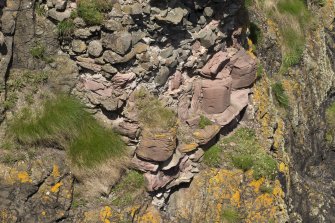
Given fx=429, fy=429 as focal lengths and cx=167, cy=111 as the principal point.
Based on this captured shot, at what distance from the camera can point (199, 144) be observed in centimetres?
895

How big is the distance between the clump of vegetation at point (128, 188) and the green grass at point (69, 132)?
0.53m

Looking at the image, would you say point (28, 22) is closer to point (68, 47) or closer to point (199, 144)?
point (68, 47)

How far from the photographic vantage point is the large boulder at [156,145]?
26.3ft

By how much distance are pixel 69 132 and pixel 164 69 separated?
2.16 metres

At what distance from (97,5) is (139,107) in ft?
6.61

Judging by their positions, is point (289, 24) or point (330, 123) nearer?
point (289, 24)

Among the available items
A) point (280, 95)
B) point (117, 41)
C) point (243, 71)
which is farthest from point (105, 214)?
point (280, 95)

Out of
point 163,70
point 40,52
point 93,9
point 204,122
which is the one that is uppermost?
point 93,9

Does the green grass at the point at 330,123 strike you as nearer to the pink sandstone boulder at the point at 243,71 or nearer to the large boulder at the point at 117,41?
the pink sandstone boulder at the point at 243,71

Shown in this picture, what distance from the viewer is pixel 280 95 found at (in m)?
11.6

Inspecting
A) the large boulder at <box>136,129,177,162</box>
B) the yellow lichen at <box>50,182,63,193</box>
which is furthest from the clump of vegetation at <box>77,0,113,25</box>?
the yellow lichen at <box>50,182,63,193</box>

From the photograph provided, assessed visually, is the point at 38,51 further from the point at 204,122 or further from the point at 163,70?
the point at 204,122

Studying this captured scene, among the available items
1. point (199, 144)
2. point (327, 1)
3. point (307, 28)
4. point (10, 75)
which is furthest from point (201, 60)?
point (327, 1)

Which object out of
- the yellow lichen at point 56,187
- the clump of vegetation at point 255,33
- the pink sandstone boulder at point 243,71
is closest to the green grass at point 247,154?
the pink sandstone boulder at point 243,71
